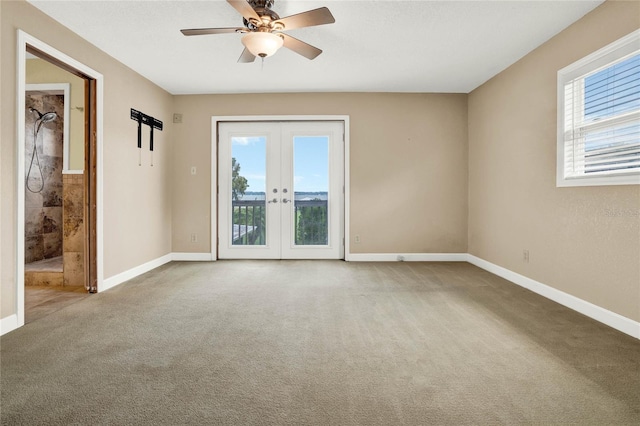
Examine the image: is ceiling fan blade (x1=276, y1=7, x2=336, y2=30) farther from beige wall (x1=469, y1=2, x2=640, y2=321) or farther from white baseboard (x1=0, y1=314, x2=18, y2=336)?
white baseboard (x1=0, y1=314, x2=18, y2=336)

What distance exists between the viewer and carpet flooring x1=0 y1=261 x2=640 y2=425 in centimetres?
155

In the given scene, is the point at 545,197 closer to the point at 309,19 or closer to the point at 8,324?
the point at 309,19

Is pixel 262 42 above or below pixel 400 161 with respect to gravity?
above

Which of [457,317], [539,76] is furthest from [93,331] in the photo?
[539,76]

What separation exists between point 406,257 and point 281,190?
7.34ft

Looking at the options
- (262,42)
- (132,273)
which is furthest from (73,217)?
(262,42)

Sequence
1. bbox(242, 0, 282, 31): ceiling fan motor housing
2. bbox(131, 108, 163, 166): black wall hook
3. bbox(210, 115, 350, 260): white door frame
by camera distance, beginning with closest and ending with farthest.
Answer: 1. bbox(242, 0, 282, 31): ceiling fan motor housing
2. bbox(131, 108, 163, 166): black wall hook
3. bbox(210, 115, 350, 260): white door frame

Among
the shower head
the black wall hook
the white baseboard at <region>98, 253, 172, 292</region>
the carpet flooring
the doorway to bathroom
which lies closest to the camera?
the carpet flooring

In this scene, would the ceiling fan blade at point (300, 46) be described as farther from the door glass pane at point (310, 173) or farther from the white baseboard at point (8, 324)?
the white baseboard at point (8, 324)

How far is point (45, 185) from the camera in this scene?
487 centimetres

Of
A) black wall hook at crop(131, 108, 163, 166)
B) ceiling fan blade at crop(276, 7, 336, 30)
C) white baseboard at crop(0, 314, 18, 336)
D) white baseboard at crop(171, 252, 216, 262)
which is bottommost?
white baseboard at crop(0, 314, 18, 336)

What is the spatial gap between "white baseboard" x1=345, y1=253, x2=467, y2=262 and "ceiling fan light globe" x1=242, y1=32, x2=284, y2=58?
3357 mm

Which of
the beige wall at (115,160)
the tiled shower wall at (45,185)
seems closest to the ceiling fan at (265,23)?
the beige wall at (115,160)

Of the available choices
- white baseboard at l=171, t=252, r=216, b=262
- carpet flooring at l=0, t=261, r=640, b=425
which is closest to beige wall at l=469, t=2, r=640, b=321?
carpet flooring at l=0, t=261, r=640, b=425
